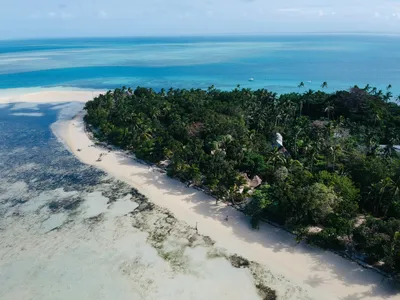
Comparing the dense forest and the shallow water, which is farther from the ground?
the dense forest

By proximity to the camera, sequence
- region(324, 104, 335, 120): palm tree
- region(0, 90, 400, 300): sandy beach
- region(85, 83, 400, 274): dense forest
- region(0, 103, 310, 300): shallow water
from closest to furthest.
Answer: region(0, 90, 400, 300): sandy beach
region(0, 103, 310, 300): shallow water
region(85, 83, 400, 274): dense forest
region(324, 104, 335, 120): palm tree

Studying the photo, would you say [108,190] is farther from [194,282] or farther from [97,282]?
[194,282]

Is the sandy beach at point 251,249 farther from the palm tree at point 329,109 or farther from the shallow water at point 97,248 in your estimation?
the palm tree at point 329,109

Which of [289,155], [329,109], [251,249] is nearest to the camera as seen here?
[251,249]

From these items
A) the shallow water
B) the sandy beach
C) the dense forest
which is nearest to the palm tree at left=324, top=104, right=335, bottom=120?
the dense forest

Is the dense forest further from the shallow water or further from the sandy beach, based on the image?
the shallow water

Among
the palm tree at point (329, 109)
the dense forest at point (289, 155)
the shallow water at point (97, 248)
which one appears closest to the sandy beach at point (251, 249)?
the shallow water at point (97, 248)

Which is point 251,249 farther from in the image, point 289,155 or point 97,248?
point 289,155

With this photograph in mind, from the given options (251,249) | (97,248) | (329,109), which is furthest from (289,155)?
(97,248)

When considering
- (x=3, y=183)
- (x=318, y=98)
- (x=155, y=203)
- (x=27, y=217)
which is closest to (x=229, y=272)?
(x=155, y=203)

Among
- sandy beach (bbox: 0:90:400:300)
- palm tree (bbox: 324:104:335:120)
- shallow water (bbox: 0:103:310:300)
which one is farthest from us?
palm tree (bbox: 324:104:335:120)
